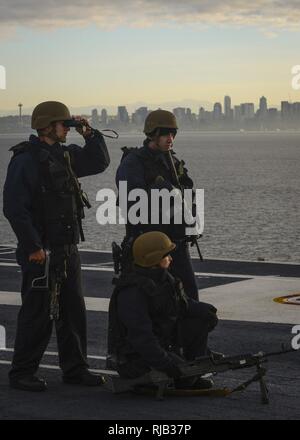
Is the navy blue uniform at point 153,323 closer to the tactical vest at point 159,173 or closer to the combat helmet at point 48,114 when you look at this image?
the tactical vest at point 159,173

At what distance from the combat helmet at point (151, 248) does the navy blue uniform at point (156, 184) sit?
986 millimetres

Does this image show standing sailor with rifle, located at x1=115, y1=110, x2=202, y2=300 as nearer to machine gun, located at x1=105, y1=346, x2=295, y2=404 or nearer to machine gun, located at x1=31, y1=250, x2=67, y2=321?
machine gun, located at x1=31, y1=250, x2=67, y2=321

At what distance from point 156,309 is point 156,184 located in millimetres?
1427

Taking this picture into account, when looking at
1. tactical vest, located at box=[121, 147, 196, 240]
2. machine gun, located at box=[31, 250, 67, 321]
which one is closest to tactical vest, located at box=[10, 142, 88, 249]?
machine gun, located at box=[31, 250, 67, 321]

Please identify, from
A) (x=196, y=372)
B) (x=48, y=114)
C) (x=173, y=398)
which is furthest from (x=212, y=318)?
(x=48, y=114)

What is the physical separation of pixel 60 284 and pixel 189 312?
1076 mm

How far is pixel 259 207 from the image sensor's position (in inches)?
3009

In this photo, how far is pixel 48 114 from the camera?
9.08m

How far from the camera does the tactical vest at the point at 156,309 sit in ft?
28.0

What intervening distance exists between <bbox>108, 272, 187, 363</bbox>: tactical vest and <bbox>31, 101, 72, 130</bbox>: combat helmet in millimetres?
1438

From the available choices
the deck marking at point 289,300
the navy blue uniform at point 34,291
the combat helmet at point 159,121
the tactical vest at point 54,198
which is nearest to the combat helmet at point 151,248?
the tactical vest at point 54,198
